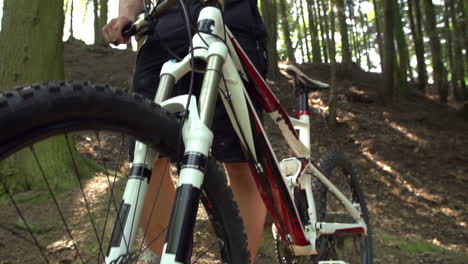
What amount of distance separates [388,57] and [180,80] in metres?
9.32

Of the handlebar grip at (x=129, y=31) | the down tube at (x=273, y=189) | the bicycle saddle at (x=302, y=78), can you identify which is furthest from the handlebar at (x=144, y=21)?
the bicycle saddle at (x=302, y=78)

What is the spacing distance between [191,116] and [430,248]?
11.9ft

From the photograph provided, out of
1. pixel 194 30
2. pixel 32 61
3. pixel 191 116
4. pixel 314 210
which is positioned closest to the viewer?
pixel 191 116

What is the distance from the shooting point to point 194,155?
109cm

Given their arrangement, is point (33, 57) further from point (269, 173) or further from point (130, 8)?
point (269, 173)

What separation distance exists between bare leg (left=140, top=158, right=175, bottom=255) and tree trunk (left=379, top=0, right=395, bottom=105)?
9334mm

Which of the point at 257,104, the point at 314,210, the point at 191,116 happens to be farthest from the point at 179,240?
the point at 314,210

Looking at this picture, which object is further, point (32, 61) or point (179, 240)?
point (32, 61)

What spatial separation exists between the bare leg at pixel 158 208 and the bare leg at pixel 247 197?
389 millimetres

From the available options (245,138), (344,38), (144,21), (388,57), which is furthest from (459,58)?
(144,21)

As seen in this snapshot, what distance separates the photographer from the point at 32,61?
368 centimetres

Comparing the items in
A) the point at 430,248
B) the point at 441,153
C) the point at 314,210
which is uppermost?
the point at 441,153

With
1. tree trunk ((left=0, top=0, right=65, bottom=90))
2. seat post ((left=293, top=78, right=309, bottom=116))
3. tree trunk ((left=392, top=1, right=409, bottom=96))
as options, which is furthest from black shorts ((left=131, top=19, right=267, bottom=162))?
tree trunk ((left=392, top=1, right=409, bottom=96))

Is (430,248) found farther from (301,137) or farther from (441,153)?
(441,153)
